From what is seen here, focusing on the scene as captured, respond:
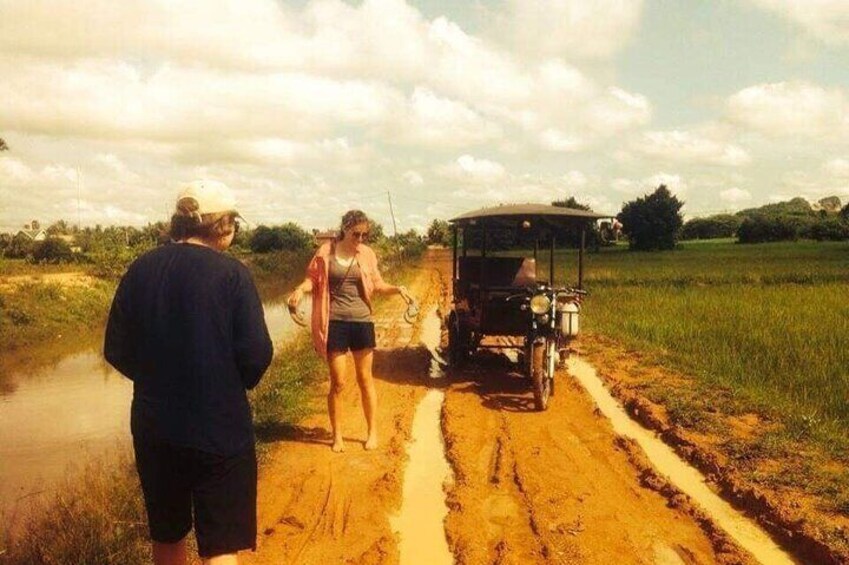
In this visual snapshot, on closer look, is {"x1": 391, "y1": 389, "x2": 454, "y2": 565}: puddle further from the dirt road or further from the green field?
the green field

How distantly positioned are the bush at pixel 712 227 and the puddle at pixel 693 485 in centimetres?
10702

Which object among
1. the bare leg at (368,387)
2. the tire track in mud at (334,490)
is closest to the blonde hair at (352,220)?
the bare leg at (368,387)

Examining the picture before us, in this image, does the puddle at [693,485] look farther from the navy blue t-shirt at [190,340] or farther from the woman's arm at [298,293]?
the navy blue t-shirt at [190,340]

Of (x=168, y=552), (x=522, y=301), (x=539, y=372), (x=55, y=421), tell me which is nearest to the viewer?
(x=168, y=552)

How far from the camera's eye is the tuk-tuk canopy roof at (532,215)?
8.51 meters

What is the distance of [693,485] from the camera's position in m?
5.50

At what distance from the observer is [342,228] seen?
5684 millimetres

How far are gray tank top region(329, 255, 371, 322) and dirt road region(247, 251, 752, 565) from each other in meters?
1.34

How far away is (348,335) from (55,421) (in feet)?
20.0

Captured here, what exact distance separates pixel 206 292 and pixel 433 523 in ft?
10.0

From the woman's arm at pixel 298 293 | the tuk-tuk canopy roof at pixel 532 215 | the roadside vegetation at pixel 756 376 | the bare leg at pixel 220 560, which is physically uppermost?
the tuk-tuk canopy roof at pixel 532 215

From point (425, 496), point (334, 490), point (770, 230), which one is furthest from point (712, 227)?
point (334, 490)

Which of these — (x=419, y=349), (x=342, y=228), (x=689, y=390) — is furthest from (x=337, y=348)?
(x=419, y=349)

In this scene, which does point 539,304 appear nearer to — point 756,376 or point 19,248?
point 756,376
